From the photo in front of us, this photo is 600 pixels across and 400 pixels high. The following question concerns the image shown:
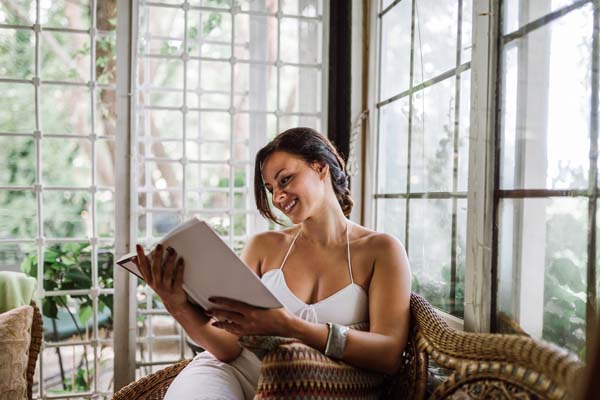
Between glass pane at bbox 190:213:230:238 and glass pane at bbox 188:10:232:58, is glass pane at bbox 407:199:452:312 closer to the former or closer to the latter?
glass pane at bbox 190:213:230:238

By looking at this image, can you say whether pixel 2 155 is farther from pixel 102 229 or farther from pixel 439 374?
pixel 439 374

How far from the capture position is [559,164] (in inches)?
46.1

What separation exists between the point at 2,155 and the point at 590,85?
2319mm

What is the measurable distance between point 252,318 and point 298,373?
0.65ft

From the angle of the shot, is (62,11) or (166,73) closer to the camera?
(62,11)

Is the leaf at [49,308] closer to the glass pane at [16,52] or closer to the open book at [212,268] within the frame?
the glass pane at [16,52]

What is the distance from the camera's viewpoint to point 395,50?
83.7 inches

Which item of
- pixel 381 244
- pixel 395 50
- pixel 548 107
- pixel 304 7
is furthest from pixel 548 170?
pixel 304 7

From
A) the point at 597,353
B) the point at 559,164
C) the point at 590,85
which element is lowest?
the point at 597,353

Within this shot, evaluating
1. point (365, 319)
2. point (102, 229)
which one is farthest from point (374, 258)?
point (102, 229)

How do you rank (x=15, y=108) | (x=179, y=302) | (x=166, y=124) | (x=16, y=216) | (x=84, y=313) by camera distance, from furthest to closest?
(x=166, y=124) < (x=84, y=313) < (x=15, y=108) < (x=16, y=216) < (x=179, y=302)

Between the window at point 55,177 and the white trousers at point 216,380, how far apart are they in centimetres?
91

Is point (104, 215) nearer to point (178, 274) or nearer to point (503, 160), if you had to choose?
point (178, 274)

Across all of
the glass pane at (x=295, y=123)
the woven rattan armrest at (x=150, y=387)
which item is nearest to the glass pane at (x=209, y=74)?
the glass pane at (x=295, y=123)
